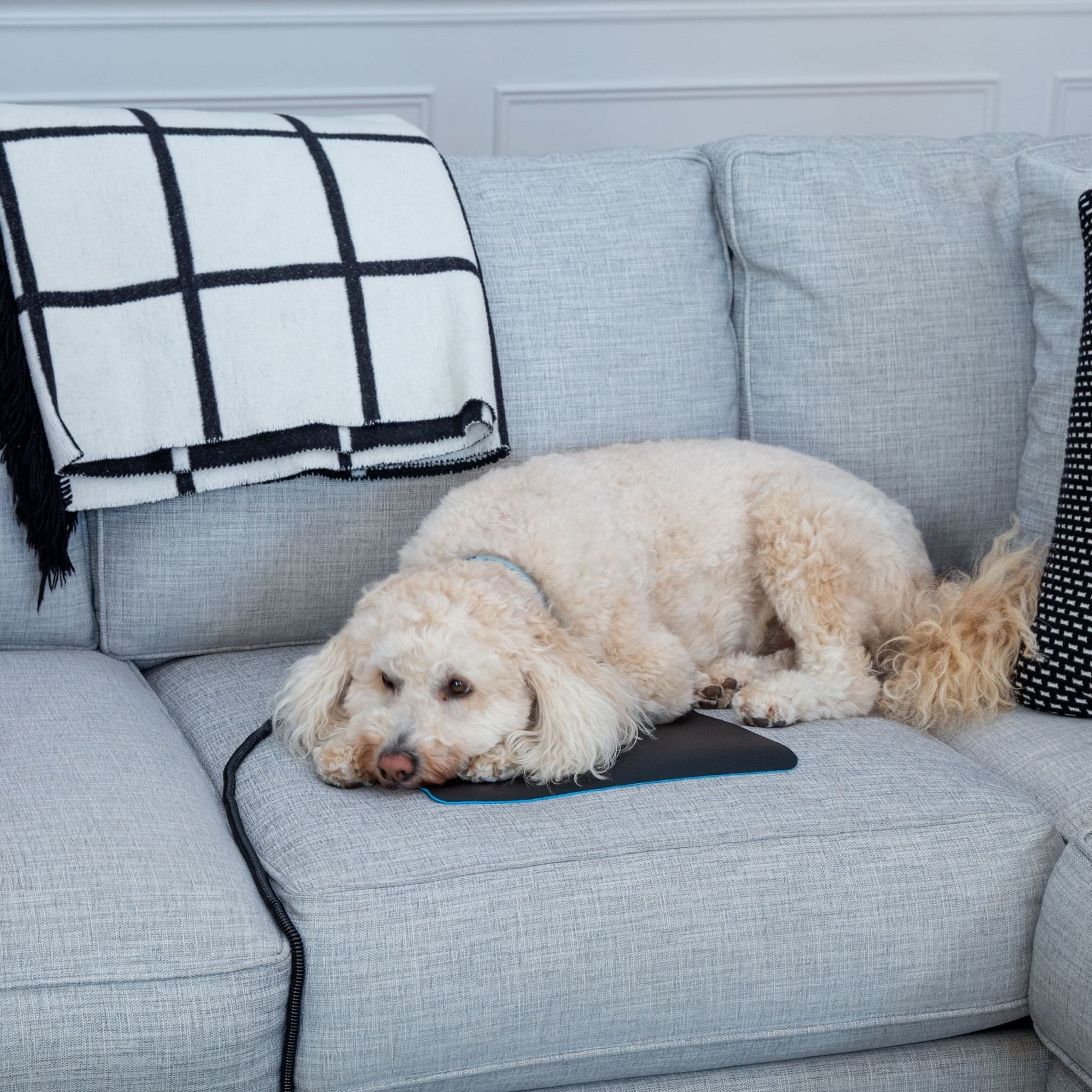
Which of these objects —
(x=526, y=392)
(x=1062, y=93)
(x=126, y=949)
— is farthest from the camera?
(x=1062, y=93)

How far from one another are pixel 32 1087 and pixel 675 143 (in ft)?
9.57

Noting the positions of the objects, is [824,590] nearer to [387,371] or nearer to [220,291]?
[387,371]

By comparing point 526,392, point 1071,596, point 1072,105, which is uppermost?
point 1072,105

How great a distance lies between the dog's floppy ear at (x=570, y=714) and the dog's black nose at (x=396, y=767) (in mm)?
138

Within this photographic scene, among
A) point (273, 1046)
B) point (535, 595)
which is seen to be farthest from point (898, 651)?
point (273, 1046)

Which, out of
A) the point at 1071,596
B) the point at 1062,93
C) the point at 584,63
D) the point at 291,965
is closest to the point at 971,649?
the point at 1071,596

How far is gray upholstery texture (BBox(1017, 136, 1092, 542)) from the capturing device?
6.55 ft

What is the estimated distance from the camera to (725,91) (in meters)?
3.51

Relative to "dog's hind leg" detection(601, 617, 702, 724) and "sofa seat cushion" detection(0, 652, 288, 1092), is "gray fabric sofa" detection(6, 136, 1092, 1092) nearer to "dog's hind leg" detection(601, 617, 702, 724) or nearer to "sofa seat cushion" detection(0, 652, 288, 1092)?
"sofa seat cushion" detection(0, 652, 288, 1092)

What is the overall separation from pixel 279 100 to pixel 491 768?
87.8 inches

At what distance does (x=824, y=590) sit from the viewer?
1884 mm

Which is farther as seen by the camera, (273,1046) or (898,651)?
(898,651)

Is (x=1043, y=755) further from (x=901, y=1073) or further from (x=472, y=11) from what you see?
(x=472, y=11)

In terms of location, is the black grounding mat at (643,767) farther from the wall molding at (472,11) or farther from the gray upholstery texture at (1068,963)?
the wall molding at (472,11)
